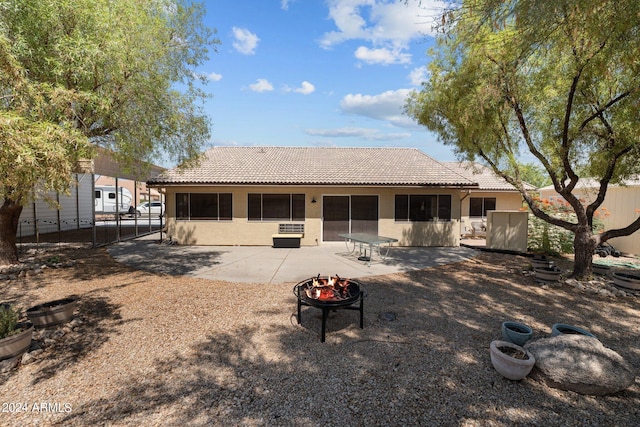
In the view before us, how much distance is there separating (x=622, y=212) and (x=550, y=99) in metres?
8.65

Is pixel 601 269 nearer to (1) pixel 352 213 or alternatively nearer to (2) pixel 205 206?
(1) pixel 352 213

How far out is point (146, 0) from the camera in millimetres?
6871

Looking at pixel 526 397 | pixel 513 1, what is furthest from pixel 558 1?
pixel 526 397

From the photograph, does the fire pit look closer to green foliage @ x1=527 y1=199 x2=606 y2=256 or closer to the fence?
green foliage @ x1=527 y1=199 x2=606 y2=256

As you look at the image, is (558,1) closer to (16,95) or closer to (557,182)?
(557,182)

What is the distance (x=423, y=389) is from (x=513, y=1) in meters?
4.95

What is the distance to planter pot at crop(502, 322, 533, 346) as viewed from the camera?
4.05m

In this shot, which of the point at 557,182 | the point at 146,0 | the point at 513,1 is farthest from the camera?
the point at 557,182

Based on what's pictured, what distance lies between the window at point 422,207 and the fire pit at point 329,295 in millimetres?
8438

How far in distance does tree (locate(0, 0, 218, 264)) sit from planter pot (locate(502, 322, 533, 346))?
6581mm

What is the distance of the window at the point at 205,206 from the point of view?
12.7m

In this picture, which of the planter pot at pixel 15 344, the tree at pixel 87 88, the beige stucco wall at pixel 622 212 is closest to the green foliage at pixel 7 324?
the planter pot at pixel 15 344

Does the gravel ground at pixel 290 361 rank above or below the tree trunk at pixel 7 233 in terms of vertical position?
below

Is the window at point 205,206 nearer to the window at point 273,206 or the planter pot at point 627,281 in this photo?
the window at point 273,206
